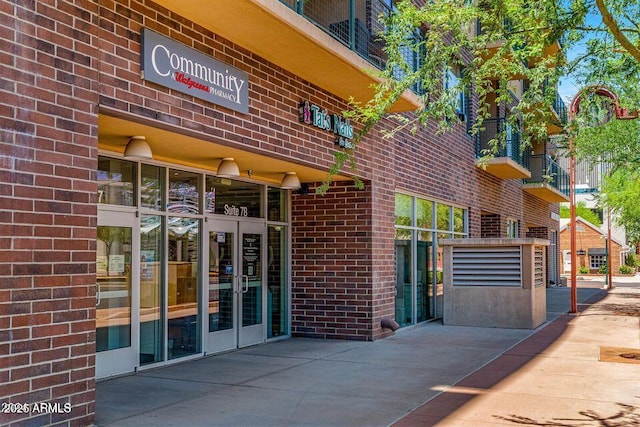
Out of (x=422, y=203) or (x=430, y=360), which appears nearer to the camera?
(x=430, y=360)

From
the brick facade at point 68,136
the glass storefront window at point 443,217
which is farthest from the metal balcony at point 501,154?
the brick facade at point 68,136

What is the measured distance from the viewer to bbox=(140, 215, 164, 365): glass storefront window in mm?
8859

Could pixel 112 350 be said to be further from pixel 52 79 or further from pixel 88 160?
pixel 52 79

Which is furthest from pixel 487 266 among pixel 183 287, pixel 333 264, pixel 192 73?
pixel 192 73

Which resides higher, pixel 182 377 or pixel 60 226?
pixel 60 226

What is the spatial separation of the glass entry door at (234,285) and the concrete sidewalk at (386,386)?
37 centimetres

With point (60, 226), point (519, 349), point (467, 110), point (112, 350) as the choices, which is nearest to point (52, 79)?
point (60, 226)

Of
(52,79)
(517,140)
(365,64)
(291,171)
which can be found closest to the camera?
(52,79)

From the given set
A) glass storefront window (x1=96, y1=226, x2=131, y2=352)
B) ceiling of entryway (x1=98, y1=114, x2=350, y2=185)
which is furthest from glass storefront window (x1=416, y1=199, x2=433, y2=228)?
glass storefront window (x1=96, y1=226, x2=131, y2=352)

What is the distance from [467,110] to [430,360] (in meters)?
10.6

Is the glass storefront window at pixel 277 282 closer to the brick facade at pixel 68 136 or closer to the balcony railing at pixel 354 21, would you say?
the brick facade at pixel 68 136

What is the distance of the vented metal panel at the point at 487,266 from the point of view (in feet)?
46.6

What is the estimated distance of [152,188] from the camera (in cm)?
912

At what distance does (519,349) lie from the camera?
36.0 ft
